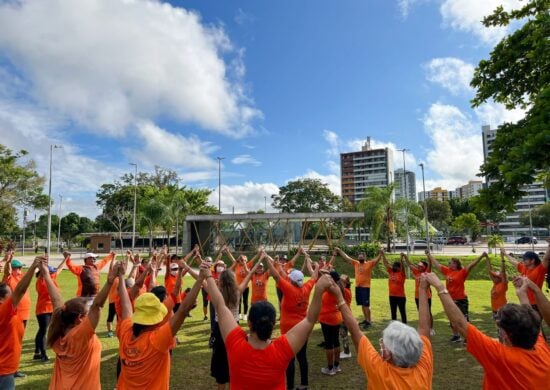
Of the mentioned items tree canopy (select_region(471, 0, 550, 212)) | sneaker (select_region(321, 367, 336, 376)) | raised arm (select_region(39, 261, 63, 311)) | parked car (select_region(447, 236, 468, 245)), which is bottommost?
parked car (select_region(447, 236, 468, 245))

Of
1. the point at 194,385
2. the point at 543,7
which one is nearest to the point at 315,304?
the point at 194,385

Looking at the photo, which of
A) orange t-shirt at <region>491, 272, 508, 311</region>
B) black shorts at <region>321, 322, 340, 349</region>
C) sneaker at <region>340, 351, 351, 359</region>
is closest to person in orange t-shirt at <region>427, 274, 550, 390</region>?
black shorts at <region>321, 322, 340, 349</region>

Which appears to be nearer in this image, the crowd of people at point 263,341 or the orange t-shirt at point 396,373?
the orange t-shirt at point 396,373

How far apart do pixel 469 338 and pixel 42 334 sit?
7.73m

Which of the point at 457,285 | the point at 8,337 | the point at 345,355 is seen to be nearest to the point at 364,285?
the point at 457,285

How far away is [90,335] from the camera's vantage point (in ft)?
9.55

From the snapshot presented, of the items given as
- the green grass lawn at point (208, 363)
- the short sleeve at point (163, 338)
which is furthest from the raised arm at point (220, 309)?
the green grass lawn at point (208, 363)

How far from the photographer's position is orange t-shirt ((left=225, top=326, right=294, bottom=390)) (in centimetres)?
249

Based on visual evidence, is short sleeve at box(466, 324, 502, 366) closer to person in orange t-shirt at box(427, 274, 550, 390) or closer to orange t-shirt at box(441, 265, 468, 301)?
person in orange t-shirt at box(427, 274, 550, 390)

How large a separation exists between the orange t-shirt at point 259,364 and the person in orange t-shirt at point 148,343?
0.56 m

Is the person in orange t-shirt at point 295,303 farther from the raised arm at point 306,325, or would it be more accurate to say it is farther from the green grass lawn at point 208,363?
the raised arm at point 306,325

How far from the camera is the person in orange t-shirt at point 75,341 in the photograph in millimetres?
2869

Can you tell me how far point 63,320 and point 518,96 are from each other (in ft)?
35.5

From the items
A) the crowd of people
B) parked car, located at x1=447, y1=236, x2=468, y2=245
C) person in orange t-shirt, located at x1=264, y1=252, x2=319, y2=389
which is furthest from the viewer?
parked car, located at x1=447, y1=236, x2=468, y2=245
